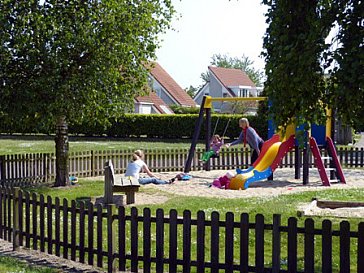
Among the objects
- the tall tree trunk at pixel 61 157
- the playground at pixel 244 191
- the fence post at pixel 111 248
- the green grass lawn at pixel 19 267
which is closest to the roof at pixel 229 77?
the playground at pixel 244 191

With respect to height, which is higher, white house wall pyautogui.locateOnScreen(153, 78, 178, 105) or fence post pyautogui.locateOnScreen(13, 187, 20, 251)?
white house wall pyautogui.locateOnScreen(153, 78, 178, 105)

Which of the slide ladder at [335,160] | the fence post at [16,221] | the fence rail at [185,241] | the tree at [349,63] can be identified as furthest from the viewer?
the slide ladder at [335,160]

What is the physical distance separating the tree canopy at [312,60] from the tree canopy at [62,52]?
9.34 metres

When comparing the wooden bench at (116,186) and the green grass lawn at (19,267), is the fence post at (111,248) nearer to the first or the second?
the green grass lawn at (19,267)

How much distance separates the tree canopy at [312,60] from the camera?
203 inches

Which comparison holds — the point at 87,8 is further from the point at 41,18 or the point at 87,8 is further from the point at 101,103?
the point at 101,103

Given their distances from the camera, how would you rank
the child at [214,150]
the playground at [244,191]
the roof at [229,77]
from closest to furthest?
the playground at [244,191]
the child at [214,150]
the roof at [229,77]

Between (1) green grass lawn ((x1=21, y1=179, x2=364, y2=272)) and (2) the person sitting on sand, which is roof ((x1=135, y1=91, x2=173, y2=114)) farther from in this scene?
(1) green grass lawn ((x1=21, y1=179, x2=364, y2=272))

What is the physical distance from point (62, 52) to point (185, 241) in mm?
8846

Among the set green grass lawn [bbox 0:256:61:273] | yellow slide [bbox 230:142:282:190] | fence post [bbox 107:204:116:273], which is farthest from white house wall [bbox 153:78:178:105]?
fence post [bbox 107:204:116:273]

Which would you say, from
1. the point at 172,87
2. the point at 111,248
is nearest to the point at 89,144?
the point at 172,87

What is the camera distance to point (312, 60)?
216 inches

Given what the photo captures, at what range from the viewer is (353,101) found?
17.1 feet

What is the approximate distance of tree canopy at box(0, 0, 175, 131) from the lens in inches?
583
